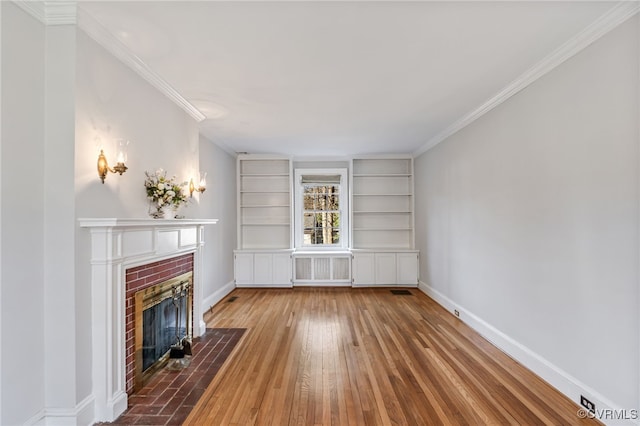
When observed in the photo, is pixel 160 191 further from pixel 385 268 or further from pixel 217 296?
pixel 385 268

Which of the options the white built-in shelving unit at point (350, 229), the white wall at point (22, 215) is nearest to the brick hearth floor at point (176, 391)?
the white wall at point (22, 215)

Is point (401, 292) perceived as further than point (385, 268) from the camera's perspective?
No

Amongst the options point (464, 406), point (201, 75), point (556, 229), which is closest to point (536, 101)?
point (556, 229)

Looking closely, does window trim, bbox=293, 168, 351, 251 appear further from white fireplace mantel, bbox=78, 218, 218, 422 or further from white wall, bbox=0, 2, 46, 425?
white wall, bbox=0, 2, 46, 425

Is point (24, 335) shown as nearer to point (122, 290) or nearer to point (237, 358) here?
point (122, 290)

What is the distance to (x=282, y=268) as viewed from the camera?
6.10 meters

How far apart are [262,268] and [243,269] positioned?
38cm

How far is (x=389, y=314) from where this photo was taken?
4441 millimetres

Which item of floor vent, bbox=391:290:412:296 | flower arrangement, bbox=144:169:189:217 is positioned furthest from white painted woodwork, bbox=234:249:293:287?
flower arrangement, bbox=144:169:189:217

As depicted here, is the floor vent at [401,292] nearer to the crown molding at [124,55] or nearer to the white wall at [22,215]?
the crown molding at [124,55]

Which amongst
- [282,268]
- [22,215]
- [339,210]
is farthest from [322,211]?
[22,215]

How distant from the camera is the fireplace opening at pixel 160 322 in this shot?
248 centimetres

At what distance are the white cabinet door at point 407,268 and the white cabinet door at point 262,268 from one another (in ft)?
8.44

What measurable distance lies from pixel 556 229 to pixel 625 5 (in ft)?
5.09
